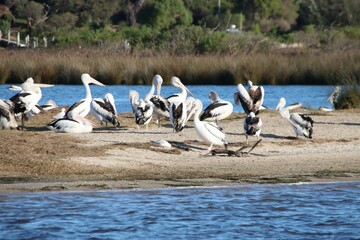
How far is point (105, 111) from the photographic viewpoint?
603 inches

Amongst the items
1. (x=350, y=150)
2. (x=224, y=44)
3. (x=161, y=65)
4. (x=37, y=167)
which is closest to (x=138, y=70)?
(x=161, y=65)

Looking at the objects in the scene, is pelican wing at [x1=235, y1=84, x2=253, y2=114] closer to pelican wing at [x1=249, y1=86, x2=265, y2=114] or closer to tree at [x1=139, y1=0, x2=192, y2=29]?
pelican wing at [x1=249, y1=86, x2=265, y2=114]

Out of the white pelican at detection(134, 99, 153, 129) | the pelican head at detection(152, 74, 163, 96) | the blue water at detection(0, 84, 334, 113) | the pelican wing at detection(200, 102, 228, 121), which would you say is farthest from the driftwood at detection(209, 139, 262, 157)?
the blue water at detection(0, 84, 334, 113)

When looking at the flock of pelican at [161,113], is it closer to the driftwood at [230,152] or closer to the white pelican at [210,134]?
the white pelican at [210,134]

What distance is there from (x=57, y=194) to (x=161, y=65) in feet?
66.0

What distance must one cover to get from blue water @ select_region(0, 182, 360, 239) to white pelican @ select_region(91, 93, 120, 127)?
4608 millimetres

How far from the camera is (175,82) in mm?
17750

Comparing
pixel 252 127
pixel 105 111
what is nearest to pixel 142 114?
pixel 105 111

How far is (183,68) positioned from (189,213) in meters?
20.8

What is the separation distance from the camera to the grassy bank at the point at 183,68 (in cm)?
2972

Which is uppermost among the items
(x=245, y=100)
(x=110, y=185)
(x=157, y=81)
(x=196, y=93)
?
(x=157, y=81)

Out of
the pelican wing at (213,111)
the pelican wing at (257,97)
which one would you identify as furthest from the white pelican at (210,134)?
the pelican wing at (257,97)

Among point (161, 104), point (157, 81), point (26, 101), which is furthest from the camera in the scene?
point (157, 81)

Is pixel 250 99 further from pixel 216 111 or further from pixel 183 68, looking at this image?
pixel 183 68
